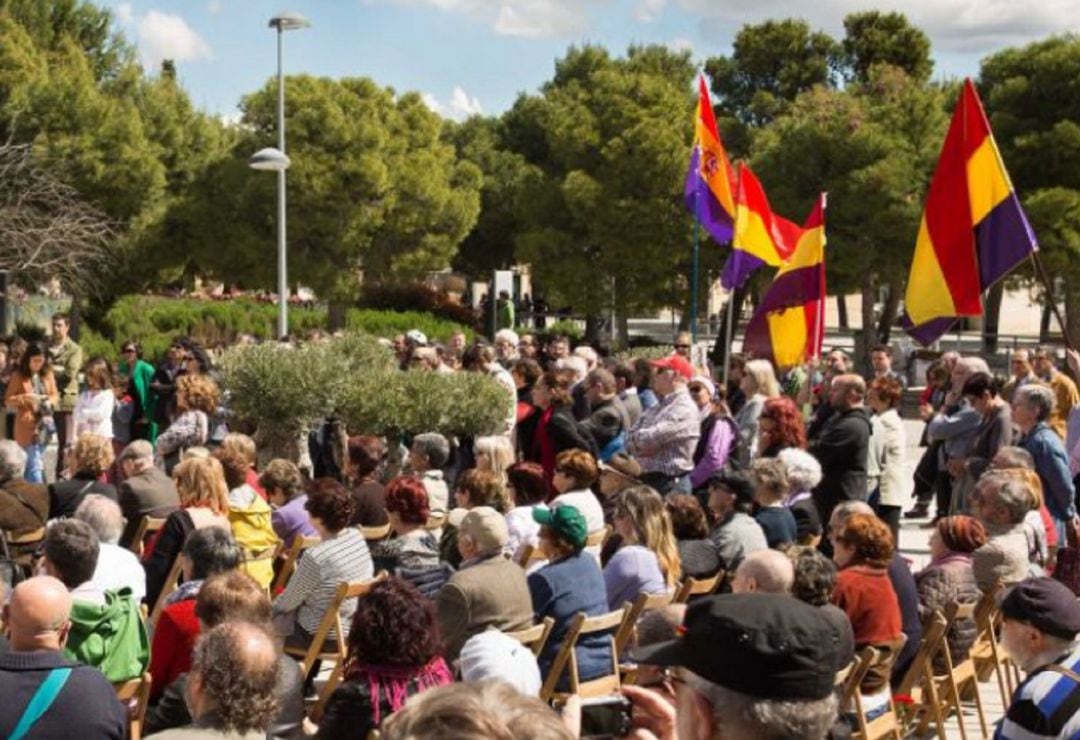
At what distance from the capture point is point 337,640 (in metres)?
7.97

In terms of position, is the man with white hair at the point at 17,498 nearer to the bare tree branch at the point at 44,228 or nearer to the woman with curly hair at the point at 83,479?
the woman with curly hair at the point at 83,479

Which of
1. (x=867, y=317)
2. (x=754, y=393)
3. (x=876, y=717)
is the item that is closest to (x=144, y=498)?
(x=876, y=717)

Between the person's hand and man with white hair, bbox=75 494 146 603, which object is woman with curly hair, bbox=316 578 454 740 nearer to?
man with white hair, bbox=75 494 146 603

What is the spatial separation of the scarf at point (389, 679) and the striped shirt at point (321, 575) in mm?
2193

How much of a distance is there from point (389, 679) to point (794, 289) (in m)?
10.5

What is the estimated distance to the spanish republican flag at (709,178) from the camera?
1920 centimetres

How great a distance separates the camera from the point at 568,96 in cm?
3888

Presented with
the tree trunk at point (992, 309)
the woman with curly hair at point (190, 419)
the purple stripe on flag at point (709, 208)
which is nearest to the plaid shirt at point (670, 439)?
the woman with curly hair at point (190, 419)

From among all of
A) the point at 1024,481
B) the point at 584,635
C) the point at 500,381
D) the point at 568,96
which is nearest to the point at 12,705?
the point at 584,635

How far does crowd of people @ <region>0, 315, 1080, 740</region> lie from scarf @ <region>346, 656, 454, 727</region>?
0.04 feet

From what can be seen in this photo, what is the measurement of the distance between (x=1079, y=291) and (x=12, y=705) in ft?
99.6

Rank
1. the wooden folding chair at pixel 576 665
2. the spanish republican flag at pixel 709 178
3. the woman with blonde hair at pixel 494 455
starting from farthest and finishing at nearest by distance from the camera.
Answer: the spanish republican flag at pixel 709 178 < the woman with blonde hair at pixel 494 455 < the wooden folding chair at pixel 576 665

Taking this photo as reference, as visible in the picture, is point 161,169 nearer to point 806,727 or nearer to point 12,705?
point 12,705

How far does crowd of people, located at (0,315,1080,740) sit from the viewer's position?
3.33 meters
